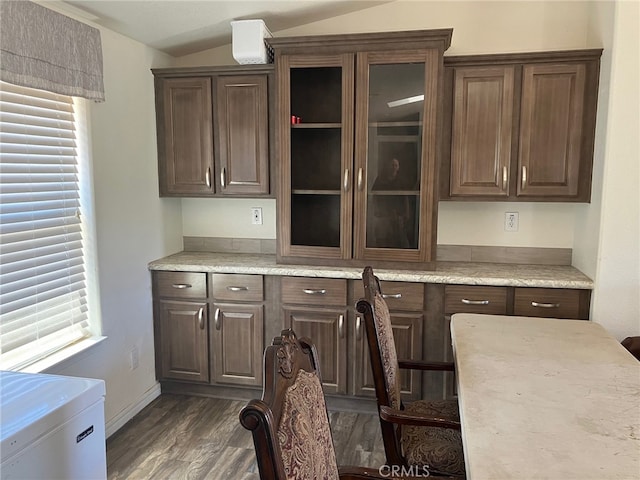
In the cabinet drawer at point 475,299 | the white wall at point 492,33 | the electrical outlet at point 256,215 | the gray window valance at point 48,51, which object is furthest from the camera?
the electrical outlet at point 256,215

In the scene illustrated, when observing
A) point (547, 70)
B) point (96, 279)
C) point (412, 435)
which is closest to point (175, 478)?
point (96, 279)

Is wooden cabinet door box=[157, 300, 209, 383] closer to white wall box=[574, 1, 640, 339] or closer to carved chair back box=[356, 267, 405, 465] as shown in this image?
carved chair back box=[356, 267, 405, 465]

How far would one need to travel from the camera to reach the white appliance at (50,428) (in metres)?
1.36

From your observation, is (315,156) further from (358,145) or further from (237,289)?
(237,289)

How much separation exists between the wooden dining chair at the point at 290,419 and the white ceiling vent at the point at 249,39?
85.4 inches

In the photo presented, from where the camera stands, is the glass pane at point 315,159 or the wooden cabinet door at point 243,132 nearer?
the glass pane at point 315,159

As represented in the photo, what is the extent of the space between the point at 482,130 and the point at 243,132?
1.46 meters

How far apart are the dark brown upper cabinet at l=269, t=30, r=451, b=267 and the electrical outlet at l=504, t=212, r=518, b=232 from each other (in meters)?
0.64

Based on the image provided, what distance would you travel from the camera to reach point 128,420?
2873mm

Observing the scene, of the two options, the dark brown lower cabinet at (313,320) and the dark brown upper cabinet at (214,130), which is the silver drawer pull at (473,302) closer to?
the dark brown lower cabinet at (313,320)

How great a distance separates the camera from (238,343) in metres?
3.04

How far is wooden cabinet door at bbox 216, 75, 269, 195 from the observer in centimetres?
304

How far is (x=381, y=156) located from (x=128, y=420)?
2.16m

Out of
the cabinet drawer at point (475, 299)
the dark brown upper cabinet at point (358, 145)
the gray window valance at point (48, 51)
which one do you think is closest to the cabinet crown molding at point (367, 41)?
the dark brown upper cabinet at point (358, 145)
